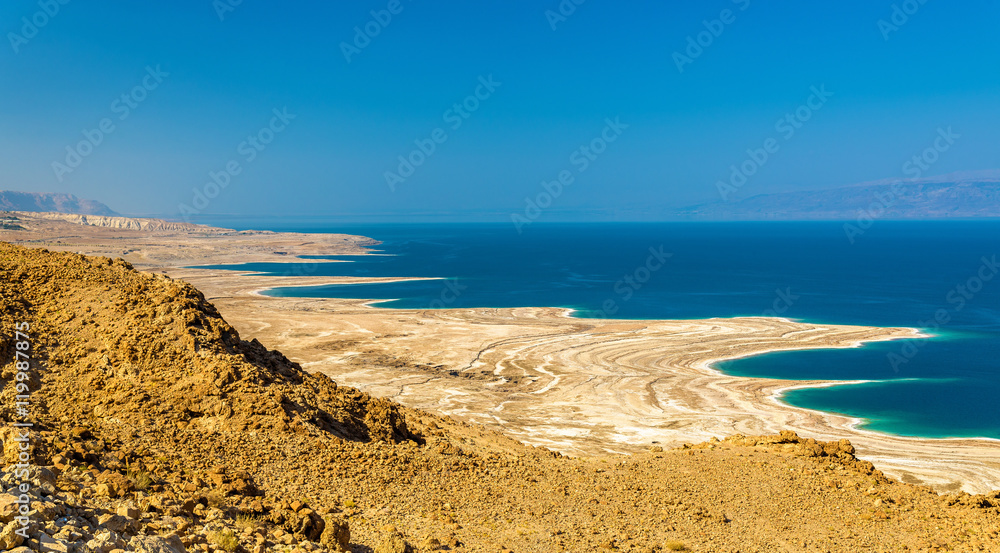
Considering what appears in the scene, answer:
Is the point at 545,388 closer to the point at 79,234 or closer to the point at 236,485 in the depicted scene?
the point at 236,485

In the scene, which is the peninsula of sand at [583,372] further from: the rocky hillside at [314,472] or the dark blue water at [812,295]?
the rocky hillside at [314,472]

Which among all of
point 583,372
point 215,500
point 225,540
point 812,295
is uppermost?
point 812,295

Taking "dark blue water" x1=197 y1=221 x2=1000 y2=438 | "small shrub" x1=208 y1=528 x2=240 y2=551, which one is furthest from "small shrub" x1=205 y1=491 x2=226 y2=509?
"dark blue water" x1=197 y1=221 x2=1000 y2=438

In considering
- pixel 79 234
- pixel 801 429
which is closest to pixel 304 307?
pixel 801 429

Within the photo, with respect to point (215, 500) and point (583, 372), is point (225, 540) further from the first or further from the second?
point (583, 372)

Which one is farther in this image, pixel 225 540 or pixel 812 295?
pixel 812 295

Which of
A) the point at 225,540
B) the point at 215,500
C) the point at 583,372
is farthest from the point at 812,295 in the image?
the point at 225,540

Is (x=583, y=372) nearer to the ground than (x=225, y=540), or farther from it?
farther from it

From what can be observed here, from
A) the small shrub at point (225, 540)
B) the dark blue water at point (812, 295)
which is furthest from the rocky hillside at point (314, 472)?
the dark blue water at point (812, 295)
